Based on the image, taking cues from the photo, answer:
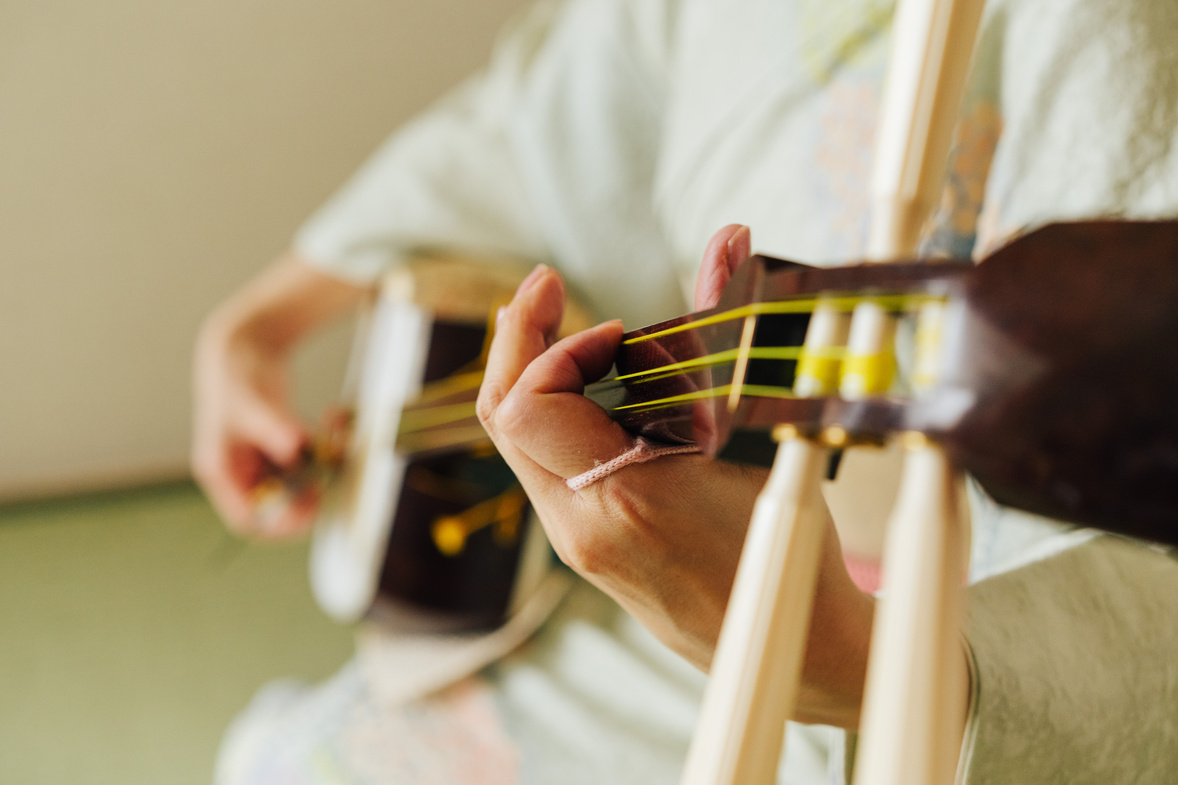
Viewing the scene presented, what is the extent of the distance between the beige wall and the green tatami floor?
0.36ft

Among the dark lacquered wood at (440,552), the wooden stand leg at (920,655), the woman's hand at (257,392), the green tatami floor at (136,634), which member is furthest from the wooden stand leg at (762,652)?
the green tatami floor at (136,634)

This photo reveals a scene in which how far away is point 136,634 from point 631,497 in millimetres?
1154

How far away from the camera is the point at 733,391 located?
0.62ft

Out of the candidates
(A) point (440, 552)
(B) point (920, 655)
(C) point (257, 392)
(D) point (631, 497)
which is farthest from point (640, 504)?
(C) point (257, 392)

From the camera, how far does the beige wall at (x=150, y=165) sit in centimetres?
108

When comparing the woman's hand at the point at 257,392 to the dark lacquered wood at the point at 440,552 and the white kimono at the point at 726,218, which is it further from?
the dark lacquered wood at the point at 440,552

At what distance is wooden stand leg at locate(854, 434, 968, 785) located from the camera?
0.13 meters

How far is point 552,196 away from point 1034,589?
482mm

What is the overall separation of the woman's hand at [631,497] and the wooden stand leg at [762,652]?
89 mm

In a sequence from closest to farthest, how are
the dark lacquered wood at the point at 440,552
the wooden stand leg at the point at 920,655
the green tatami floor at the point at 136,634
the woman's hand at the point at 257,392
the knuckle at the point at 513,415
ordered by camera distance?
the wooden stand leg at the point at 920,655 → the knuckle at the point at 513,415 → the dark lacquered wood at the point at 440,552 → the woman's hand at the point at 257,392 → the green tatami floor at the point at 136,634

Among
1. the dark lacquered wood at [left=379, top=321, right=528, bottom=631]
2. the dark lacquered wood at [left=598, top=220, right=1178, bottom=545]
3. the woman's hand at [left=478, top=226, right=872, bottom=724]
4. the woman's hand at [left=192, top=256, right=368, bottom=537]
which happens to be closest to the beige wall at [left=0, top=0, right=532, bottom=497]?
the woman's hand at [left=192, top=256, right=368, bottom=537]

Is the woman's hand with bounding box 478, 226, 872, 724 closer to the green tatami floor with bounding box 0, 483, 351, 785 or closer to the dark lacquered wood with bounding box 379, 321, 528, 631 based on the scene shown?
the dark lacquered wood with bounding box 379, 321, 528, 631

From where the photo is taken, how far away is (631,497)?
246mm

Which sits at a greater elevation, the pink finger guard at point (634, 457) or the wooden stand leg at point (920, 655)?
the wooden stand leg at point (920, 655)
